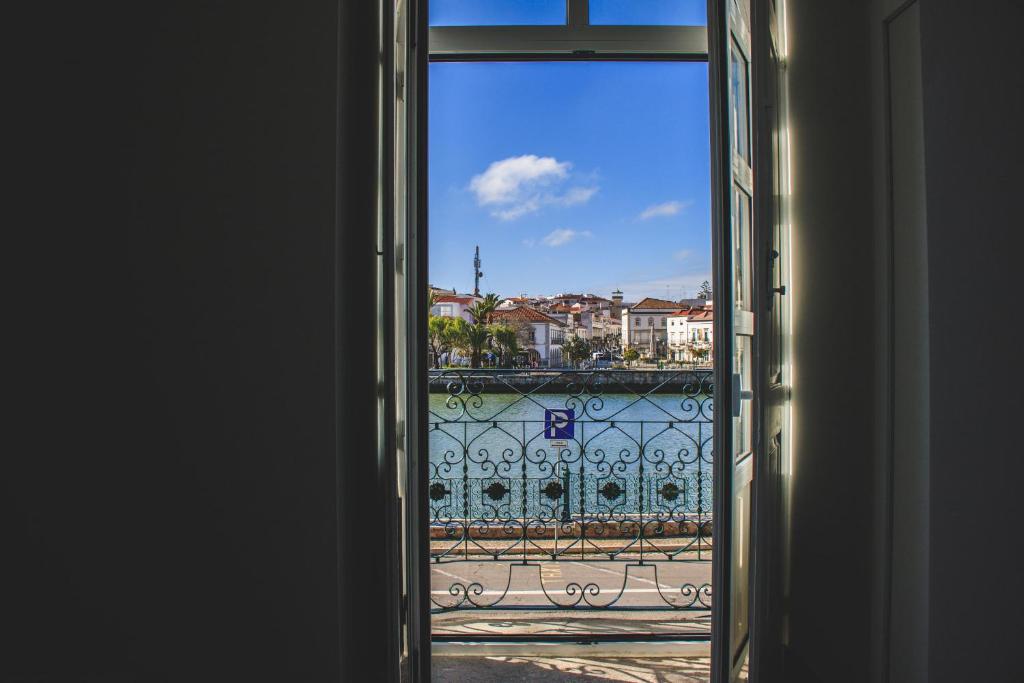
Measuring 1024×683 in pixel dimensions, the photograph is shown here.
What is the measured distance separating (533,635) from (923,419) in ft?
4.74

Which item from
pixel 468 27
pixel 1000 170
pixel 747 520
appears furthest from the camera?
pixel 468 27

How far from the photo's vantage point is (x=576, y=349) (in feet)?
36.2

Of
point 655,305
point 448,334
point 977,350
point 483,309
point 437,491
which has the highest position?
point 655,305

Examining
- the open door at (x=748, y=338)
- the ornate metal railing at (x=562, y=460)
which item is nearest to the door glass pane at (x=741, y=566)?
the open door at (x=748, y=338)

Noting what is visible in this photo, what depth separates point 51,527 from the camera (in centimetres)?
126

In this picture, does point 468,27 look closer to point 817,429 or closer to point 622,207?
point 817,429

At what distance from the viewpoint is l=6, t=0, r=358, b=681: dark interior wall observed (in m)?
1.24

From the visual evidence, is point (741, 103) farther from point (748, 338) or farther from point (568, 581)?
point (568, 581)

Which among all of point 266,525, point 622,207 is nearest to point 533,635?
point 266,525

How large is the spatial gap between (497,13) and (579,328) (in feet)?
33.7

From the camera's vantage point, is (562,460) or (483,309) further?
(483,309)

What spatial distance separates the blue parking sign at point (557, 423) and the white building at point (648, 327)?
26.0 feet

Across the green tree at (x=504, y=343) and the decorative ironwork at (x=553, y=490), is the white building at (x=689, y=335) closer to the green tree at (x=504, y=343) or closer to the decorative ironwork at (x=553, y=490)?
the green tree at (x=504, y=343)

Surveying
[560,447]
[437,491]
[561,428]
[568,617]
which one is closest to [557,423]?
[561,428]
